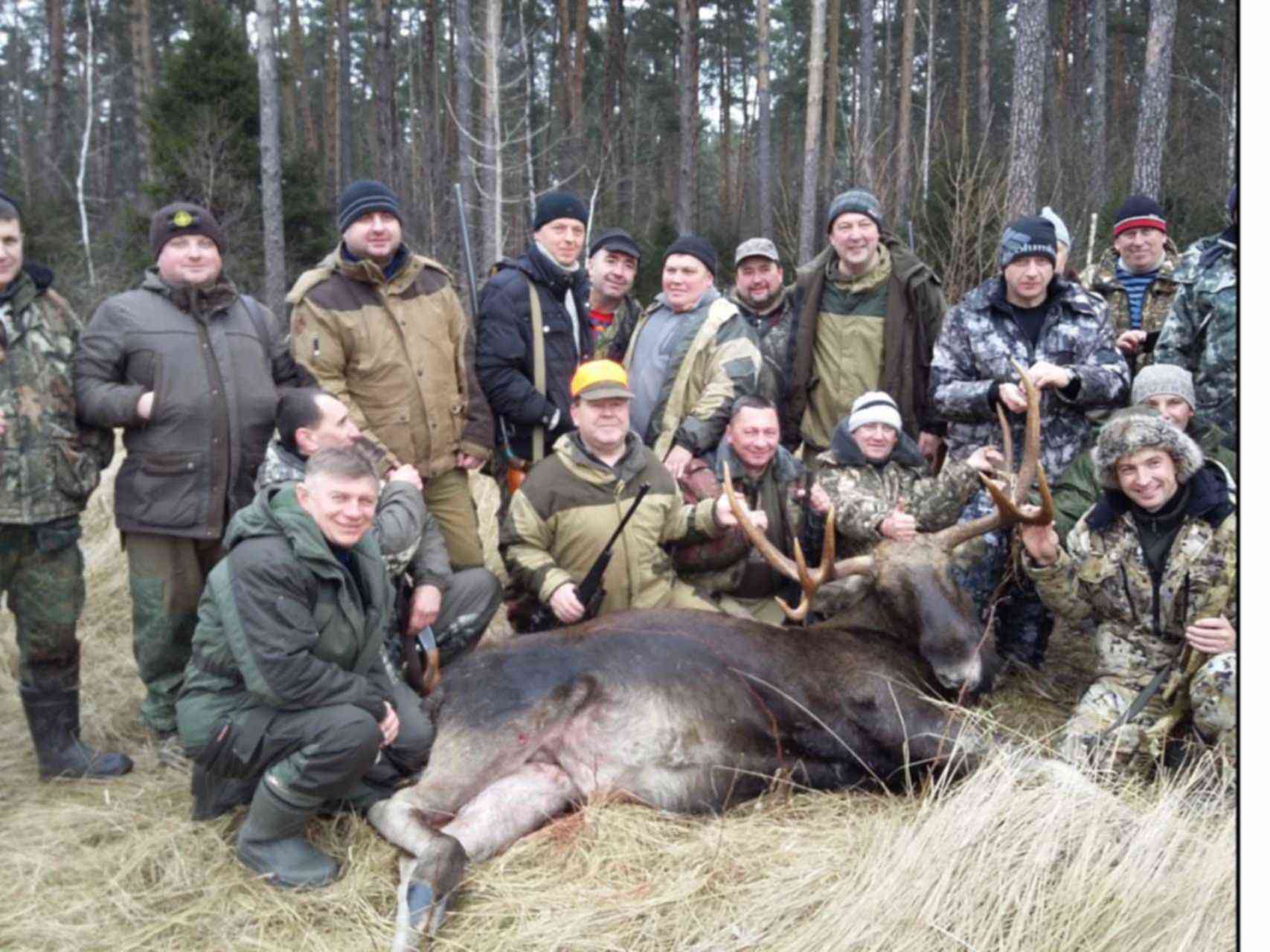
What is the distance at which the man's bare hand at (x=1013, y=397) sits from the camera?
17.4 feet

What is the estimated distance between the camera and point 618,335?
6.71m

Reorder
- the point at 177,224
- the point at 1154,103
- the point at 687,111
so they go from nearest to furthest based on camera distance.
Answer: the point at 177,224 < the point at 1154,103 < the point at 687,111

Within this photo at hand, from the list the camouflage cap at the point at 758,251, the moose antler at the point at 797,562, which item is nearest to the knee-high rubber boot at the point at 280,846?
the moose antler at the point at 797,562

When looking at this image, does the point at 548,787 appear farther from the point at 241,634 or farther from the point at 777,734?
the point at 241,634

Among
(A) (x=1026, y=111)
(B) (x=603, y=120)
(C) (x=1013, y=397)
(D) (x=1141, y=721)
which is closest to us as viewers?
(D) (x=1141, y=721)

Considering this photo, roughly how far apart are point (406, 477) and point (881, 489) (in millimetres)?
2372

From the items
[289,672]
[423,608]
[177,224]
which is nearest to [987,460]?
[423,608]

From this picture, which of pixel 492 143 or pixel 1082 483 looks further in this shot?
pixel 492 143

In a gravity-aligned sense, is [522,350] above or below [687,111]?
below

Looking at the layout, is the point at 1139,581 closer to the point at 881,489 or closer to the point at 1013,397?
the point at 1013,397

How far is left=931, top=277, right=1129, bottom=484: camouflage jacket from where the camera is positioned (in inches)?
212

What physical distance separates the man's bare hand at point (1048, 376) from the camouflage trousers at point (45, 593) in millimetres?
4478

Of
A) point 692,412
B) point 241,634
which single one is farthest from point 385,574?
point 692,412

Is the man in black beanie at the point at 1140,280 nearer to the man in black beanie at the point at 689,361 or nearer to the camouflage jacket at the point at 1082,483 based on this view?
the camouflage jacket at the point at 1082,483
